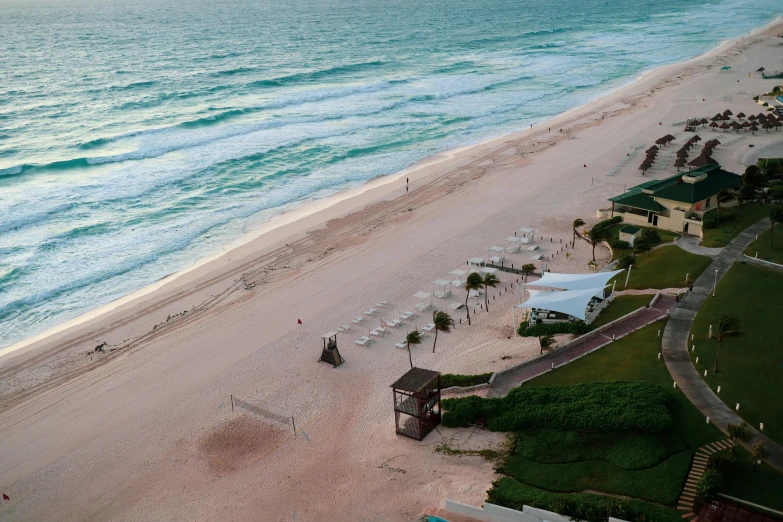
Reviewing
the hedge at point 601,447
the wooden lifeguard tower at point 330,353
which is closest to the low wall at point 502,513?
the hedge at point 601,447

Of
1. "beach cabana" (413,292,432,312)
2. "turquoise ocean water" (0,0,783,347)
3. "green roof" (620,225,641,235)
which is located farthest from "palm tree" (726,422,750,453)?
"turquoise ocean water" (0,0,783,347)

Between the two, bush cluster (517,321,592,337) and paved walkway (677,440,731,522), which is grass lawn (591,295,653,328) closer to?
bush cluster (517,321,592,337)

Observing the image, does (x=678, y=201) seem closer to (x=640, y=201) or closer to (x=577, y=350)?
(x=640, y=201)

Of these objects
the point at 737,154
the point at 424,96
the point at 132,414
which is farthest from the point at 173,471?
the point at 424,96

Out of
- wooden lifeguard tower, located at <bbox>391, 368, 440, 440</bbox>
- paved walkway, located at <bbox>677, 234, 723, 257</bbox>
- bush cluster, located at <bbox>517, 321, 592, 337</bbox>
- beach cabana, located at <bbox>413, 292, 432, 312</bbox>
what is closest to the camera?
wooden lifeguard tower, located at <bbox>391, 368, 440, 440</bbox>

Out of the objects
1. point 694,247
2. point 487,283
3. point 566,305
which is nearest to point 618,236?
point 694,247

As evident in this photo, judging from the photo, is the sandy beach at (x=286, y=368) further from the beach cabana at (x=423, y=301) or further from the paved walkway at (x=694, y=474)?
the paved walkway at (x=694, y=474)
